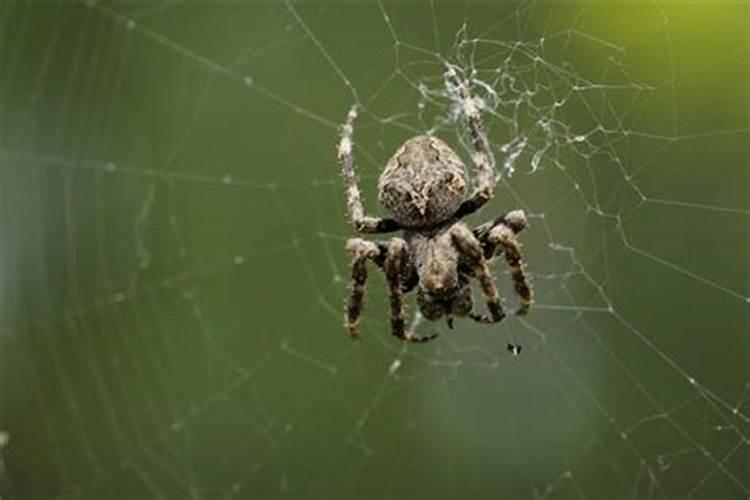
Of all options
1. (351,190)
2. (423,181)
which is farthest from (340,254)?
(423,181)

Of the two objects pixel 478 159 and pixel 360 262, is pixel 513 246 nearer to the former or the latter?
pixel 478 159

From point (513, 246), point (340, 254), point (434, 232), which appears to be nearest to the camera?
point (513, 246)

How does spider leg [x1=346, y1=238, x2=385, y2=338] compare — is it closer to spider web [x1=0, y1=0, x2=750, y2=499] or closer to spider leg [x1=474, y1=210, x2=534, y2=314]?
spider leg [x1=474, y1=210, x2=534, y2=314]

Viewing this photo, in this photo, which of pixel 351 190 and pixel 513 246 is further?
pixel 351 190

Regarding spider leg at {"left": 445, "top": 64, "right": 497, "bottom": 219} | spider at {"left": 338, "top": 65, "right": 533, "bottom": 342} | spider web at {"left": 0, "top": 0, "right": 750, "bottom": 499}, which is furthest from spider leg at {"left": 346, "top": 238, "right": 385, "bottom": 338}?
spider web at {"left": 0, "top": 0, "right": 750, "bottom": 499}

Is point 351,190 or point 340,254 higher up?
point 351,190

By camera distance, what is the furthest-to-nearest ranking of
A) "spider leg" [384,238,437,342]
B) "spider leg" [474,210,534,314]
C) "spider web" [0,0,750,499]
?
"spider web" [0,0,750,499], "spider leg" [384,238,437,342], "spider leg" [474,210,534,314]

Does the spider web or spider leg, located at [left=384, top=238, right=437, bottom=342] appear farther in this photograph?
the spider web

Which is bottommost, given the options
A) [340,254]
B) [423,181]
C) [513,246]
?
[340,254]
